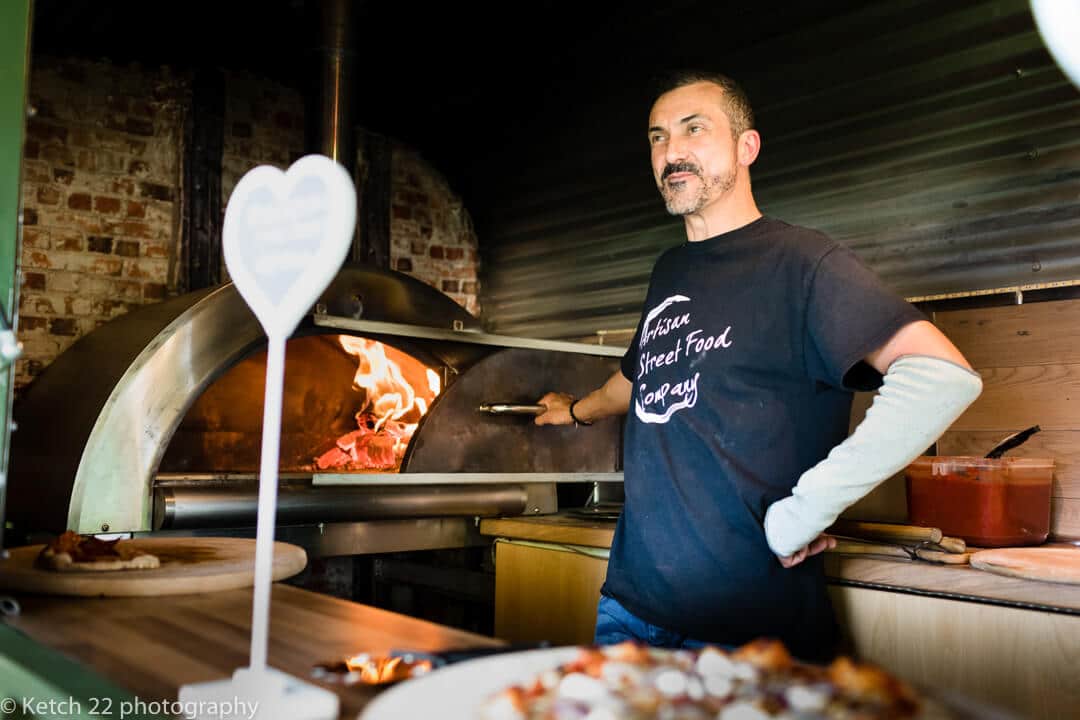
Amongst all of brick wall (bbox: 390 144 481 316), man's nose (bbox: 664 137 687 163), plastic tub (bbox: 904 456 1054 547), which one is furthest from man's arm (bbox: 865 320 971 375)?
brick wall (bbox: 390 144 481 316)

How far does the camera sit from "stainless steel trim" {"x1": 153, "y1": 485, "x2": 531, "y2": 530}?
249 cm

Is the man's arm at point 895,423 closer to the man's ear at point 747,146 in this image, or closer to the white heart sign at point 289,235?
the man's ear at point 747,146

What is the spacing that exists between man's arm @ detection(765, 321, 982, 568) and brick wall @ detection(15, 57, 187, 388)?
120 inches

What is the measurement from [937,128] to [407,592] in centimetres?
243

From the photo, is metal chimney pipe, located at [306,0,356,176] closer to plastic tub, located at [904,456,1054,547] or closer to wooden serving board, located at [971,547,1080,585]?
plastic tub, located at [904,456,1054,547]

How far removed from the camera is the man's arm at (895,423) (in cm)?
157

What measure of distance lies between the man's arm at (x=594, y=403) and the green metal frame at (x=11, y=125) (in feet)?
4.52

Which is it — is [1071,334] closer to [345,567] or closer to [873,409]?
[873,409]

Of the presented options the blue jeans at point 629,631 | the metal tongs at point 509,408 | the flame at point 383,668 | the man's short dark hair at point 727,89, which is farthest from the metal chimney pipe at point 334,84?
the flame at point 383,668

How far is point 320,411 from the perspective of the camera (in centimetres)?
362

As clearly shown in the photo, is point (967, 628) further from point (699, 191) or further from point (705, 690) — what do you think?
point (705, 690)

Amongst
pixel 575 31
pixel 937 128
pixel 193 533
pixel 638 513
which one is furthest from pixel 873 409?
pixel 575 31

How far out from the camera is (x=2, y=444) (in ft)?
4.75

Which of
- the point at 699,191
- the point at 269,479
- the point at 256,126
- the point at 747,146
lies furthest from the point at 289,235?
the point at 256,126
